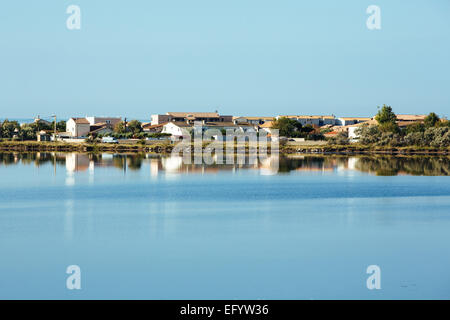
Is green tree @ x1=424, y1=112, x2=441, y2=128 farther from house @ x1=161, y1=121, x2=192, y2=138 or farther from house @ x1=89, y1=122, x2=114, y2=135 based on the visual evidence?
house @ x1=89, y1=122, x2=114, y2=135

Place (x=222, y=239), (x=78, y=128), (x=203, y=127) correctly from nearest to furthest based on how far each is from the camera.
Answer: (x=222, y=239), (x=78, y=128), (x=203, y=127)

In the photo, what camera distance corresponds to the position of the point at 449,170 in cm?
3128

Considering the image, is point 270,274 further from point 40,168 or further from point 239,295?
point 40,168

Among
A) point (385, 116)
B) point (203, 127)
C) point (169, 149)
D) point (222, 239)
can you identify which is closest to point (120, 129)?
point (203, 127)

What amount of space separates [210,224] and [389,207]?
222 inches

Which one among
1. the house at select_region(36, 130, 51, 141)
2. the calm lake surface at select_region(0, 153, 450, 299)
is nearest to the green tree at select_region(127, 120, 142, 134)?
the house at select_region(36, 130, 51, 141)

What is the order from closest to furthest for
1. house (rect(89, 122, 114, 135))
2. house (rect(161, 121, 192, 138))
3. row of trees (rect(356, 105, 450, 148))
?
row of trees (rect(356, 105, 450, 148))
house (rect(161, 121, 192, 138))
house (rect(89, 122, 114, 135))

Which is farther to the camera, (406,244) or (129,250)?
(406,244)

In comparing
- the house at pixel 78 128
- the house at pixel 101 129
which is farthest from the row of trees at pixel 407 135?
the house at pixel 78 128

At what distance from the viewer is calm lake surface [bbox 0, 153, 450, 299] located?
895 centimetres

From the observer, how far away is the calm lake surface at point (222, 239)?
8.95m

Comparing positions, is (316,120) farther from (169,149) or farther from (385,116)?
(169,149)

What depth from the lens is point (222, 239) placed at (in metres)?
12.2
